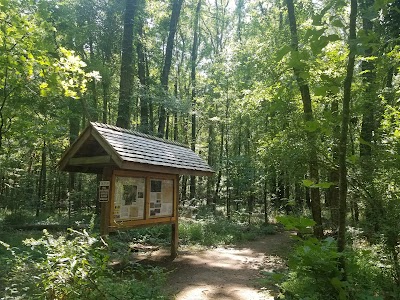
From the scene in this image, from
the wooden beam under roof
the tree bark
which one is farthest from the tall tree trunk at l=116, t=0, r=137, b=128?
the wooden beam under roof

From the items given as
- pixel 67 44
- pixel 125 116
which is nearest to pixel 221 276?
pixel 125 116

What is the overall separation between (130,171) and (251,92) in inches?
240

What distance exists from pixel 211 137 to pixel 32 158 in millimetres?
14985

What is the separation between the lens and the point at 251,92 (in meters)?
11.7

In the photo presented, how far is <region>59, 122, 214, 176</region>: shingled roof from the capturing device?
22.1 ft

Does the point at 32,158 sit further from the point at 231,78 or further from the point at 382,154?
the point at 382,154

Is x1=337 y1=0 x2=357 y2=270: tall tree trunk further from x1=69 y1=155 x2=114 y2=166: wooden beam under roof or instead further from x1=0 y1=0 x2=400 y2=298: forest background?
x1=69 y1=155 x2=114 y2=166: wooden beam under roof

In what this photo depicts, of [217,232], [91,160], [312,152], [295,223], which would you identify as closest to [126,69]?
[91,160]

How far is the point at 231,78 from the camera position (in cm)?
2016

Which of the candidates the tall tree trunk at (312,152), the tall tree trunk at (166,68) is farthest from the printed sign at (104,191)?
the tall tree trunk at (166,68)

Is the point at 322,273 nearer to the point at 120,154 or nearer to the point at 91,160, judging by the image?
the point at 120,154

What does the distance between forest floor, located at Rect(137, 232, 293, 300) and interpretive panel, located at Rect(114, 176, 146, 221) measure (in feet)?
5.55

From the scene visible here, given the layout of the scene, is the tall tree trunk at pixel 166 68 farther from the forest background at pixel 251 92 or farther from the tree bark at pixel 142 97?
the tree bark at pixel 142 97

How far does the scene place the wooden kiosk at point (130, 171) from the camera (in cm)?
686
